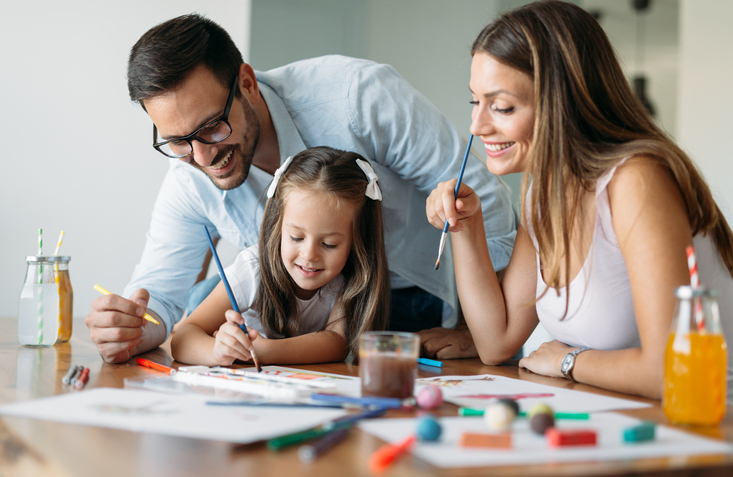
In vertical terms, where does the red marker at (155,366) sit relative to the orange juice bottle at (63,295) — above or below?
below

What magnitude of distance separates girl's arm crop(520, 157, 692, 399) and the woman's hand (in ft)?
1.90

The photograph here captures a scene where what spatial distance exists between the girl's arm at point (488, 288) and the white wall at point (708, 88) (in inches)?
103

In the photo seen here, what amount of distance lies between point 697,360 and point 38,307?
133cm

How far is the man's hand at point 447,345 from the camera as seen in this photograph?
1.42 meters

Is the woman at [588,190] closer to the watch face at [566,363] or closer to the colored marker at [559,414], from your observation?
the watch face at [566,363]

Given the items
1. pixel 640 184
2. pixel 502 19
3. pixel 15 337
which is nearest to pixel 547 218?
pixel 640 184

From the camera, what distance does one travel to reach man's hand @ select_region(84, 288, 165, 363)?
4.07 feet

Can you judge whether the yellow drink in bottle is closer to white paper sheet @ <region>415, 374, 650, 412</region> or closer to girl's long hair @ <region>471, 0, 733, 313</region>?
white paper sheet @ <region>415, 374, 650, 412</region>

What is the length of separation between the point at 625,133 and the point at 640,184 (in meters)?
0.14

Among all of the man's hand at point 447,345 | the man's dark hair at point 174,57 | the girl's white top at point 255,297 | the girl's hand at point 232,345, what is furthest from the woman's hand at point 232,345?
the man's dark hair at point 174,57

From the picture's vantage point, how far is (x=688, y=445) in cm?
65

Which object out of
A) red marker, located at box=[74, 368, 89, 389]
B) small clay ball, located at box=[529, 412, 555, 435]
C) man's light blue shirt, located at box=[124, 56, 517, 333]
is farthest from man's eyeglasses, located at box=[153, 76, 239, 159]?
small clay ball, located at box=[529, 412, 555, 435]

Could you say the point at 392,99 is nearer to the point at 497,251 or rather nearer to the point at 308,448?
the point at 497,251

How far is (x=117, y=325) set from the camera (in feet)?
4.18
